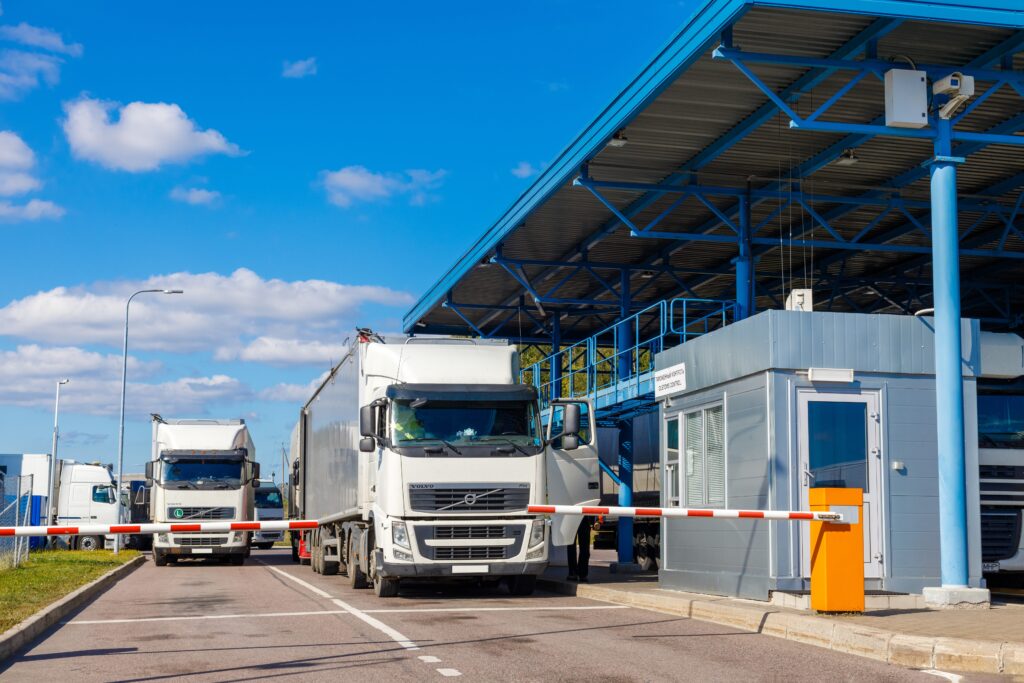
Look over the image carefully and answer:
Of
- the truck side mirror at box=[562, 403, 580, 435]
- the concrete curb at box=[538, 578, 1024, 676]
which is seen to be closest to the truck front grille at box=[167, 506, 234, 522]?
the truck side mirror at box=[562, 403, 580, 435]

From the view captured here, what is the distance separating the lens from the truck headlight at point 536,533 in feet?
56.4

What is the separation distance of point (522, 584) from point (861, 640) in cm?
822

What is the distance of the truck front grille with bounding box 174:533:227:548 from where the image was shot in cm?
3106

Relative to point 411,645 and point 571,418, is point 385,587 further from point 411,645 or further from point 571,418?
point 411,645

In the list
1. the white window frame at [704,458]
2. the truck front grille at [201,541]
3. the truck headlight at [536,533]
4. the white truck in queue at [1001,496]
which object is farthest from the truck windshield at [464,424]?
the truck front grille at [201,541]

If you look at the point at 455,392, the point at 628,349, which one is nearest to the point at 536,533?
the point at 455,392

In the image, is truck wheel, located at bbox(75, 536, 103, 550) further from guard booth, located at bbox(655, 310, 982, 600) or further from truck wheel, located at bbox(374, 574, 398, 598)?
guard booth, located at bbox(655, 310, 982, 600)

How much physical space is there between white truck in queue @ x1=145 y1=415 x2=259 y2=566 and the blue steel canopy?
671 centimetres

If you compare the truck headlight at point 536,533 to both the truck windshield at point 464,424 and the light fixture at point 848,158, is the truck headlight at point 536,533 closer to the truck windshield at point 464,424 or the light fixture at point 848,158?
the truck windshield at point 464,424

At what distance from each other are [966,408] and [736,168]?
7547 millimetres

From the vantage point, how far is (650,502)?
25.1 m

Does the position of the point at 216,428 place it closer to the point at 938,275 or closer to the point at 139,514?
the point at 139,514

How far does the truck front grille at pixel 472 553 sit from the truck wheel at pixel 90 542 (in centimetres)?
2938

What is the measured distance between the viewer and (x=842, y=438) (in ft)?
47.7
